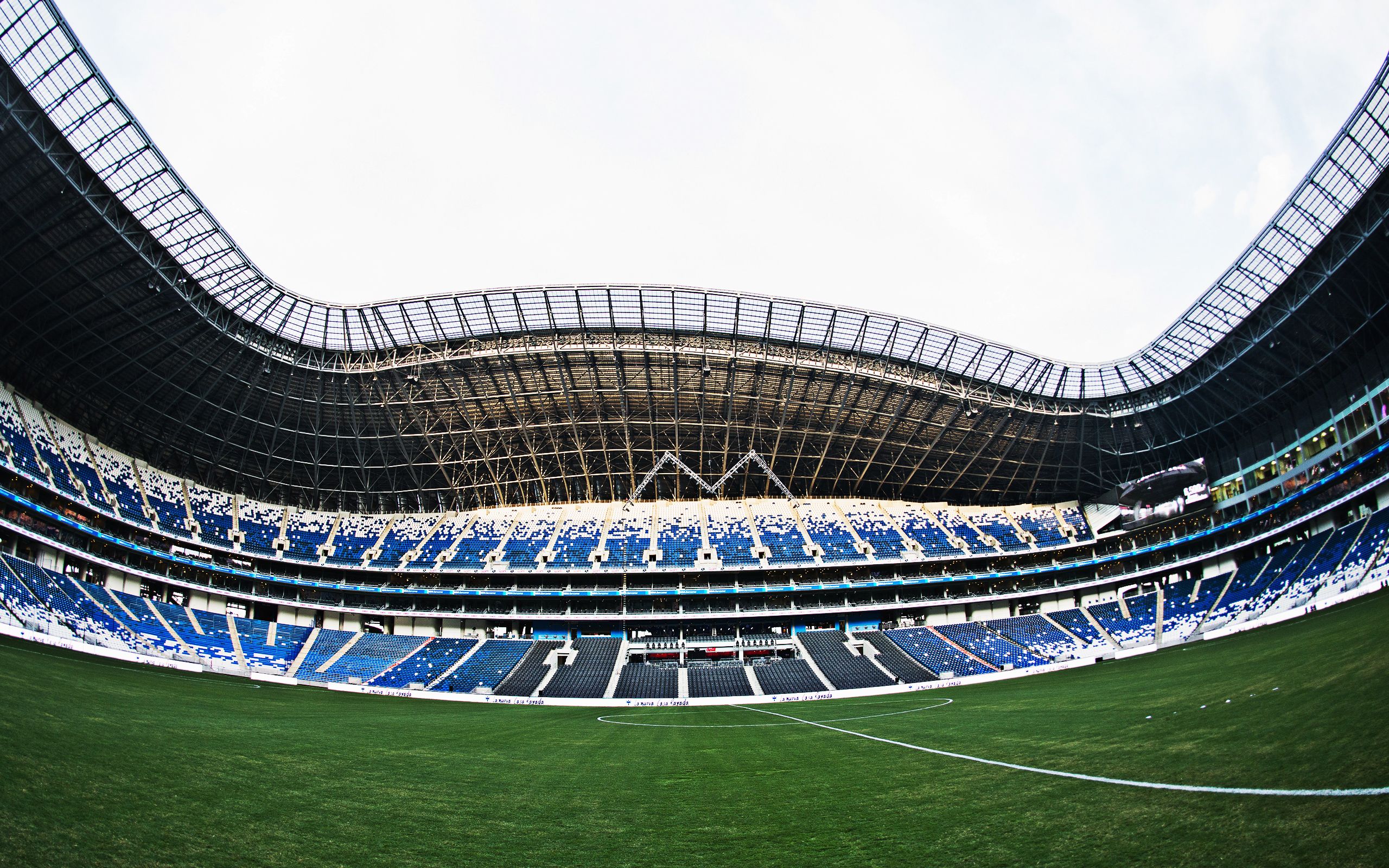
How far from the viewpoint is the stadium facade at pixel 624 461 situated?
36.4m

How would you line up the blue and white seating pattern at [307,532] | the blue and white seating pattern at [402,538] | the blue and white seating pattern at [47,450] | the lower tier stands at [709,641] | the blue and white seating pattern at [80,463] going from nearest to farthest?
the lower tier stands at [709,641] < the blue and white seating pattern at [47,450] < the blue and white seating pattern at [80,463] < the blue and white seating pattern at [307,532] < the blue and white seating pattern at [402,538]

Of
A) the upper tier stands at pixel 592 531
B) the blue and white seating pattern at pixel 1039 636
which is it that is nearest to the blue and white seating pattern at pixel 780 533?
the upper tier stands at pixel 592 531

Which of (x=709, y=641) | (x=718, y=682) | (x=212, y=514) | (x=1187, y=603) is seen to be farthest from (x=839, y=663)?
(x=212, y=514)

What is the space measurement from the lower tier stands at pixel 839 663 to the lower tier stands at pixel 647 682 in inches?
400

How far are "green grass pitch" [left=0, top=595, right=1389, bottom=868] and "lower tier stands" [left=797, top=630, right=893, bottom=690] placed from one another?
2658 centimetres

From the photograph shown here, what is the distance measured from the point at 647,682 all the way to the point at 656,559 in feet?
40.6

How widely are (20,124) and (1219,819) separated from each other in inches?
1729

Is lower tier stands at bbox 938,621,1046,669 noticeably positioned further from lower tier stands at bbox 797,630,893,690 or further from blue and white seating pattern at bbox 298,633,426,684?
blue and white seating pattern at bbox 298,633,426,684

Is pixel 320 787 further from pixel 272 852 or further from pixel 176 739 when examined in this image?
pixel 176 739

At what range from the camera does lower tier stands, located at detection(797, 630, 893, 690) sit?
42.8m

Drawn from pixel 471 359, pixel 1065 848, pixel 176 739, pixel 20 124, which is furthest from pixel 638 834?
pixel 471 359

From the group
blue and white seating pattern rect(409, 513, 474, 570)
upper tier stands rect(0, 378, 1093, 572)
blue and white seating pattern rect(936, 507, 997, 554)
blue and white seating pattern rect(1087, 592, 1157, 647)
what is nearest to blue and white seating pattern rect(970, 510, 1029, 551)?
upper tier stands rect(0, 378, 1093, 572)

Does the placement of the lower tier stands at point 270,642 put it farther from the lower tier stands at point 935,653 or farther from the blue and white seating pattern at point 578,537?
the lower tier stands at point 935,653

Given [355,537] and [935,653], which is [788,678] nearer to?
[935,653]
